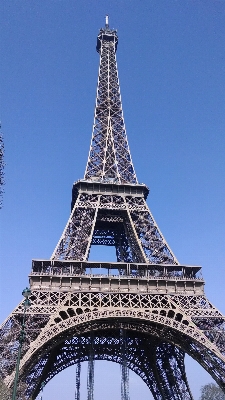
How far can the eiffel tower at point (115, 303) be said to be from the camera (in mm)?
26469

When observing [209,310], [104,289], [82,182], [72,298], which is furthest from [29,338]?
[82,182]

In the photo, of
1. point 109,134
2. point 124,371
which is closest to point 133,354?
point 124,371

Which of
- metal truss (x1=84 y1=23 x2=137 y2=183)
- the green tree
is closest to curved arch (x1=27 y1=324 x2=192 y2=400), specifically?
metal truss (x1=84 y1=23 x2=137 y2=183)

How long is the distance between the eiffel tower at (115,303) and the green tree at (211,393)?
24.1 m

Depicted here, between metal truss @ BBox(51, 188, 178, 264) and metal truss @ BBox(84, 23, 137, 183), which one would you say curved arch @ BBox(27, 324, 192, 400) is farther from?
metal truss @ BBox(84, 23, 137, 183)

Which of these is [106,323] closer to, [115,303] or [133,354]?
[115,303]

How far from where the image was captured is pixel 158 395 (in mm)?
37750

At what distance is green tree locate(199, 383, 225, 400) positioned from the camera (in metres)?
57.5

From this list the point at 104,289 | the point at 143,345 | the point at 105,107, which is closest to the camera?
the point at 104,289

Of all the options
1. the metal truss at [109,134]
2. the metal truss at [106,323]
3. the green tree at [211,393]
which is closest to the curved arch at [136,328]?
the metal truss at [106,323]

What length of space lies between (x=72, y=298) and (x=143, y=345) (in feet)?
37.3

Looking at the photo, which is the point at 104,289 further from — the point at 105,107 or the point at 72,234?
the point at 105,107

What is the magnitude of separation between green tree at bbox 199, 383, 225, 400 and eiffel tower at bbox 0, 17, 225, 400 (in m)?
24.1

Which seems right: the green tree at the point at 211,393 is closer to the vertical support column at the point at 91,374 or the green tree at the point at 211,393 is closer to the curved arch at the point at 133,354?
the curved arch at the point at 133,354
